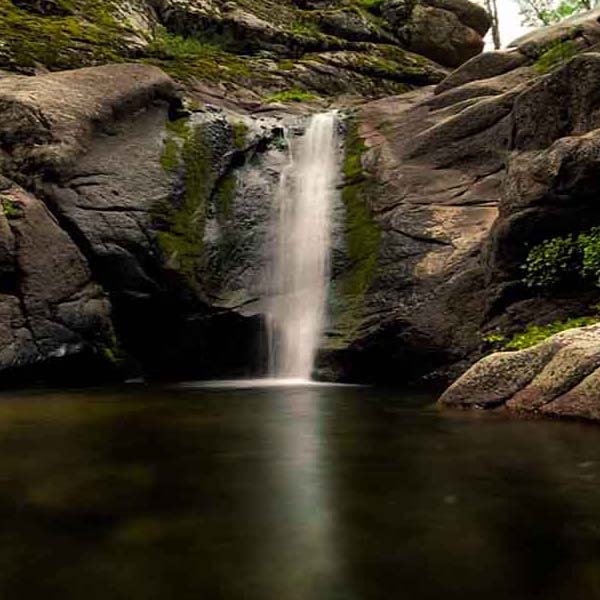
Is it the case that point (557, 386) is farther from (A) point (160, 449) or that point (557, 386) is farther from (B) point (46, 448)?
(B) point (46, 448)

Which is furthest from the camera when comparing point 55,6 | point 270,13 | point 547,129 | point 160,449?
point 270,13

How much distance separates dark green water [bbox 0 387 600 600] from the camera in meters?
2.61

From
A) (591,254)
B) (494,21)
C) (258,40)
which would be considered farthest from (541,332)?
(494,21)

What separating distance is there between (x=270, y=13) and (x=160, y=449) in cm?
2195

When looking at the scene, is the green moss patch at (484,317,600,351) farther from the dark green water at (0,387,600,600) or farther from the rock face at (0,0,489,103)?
the rock face at (0,0,489,103)

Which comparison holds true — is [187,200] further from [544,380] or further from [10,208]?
[544,380]

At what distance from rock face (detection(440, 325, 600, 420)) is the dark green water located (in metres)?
0.42

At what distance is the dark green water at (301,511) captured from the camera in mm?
2605

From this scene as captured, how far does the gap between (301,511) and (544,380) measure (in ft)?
13.4

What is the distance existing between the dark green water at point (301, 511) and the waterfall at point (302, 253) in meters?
5.72

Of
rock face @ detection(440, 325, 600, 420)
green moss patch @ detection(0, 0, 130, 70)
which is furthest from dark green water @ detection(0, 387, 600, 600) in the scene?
green moss patch @ detection(0, 0, 130, 70)

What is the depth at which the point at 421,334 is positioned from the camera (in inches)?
429

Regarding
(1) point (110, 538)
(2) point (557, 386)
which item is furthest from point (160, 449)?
(2) point (557, 386)

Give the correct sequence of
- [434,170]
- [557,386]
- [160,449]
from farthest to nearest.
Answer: [434,170], [557,386], [160,449]
